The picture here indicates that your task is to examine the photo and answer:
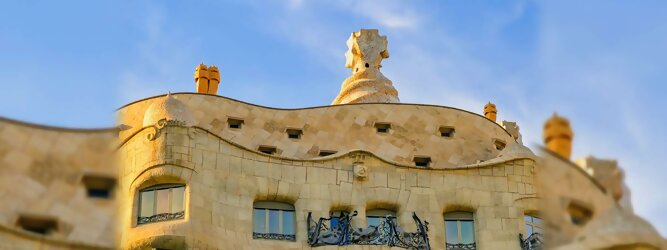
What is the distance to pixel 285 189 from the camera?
100 ft

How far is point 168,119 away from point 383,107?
758 centimetres

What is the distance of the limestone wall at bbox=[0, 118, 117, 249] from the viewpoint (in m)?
17.9

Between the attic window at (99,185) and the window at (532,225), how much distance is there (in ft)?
52.8

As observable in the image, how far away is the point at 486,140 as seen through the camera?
3481cm

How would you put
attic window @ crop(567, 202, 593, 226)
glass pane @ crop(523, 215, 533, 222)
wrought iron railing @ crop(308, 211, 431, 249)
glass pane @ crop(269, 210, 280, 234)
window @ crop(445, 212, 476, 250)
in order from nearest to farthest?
attic window @ crop(567, 202, 593, 226) < wrought iron railing @ crop(308, 211, 431, 249) < glass pane @ crop(269, 210, 280, 234) < window @ crop(445, 212, 476, 250) < glass pane @ crop(523, 215, 533, 222)

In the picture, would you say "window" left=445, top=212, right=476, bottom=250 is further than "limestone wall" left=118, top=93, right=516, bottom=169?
No

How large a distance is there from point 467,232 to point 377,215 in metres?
2.48

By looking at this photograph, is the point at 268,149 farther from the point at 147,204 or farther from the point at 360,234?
the point at 147,204

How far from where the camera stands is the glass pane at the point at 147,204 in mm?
28812

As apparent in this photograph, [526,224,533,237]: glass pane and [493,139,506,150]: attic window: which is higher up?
[493,139,506,150]: attic window

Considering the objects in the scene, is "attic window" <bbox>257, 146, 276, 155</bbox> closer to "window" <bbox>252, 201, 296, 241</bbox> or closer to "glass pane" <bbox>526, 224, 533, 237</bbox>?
"window" <bbox>252, 201, 296, 241</bbox>

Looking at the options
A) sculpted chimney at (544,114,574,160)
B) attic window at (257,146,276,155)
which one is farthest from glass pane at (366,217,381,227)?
sculpted chimney at (544,114,574,160)

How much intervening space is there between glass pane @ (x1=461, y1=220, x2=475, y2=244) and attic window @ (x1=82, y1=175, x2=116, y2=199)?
15.1 m

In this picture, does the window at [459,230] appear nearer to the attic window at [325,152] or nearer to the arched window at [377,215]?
the arched window at [377,215]
